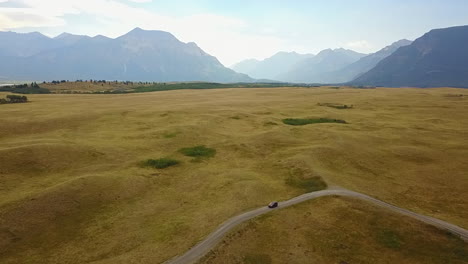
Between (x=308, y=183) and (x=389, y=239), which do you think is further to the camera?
(x=308, y=183)

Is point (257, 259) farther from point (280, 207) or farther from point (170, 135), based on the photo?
point (170, 135)

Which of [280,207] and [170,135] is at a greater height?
[170,135]

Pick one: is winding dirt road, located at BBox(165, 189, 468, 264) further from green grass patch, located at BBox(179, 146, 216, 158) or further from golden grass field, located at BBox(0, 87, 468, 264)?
green grass patch, located at BBox(179, 146, 216, 158)

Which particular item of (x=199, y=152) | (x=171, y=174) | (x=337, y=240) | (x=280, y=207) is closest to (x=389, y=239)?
(x=337, y=240)

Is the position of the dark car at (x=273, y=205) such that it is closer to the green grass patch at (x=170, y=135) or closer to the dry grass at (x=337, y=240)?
the dry grass at (x=337, y=240)

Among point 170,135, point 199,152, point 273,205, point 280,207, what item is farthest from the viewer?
point 170,135

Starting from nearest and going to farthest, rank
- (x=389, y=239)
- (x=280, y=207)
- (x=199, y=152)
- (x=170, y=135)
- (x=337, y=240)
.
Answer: (x=337, y=240), (x=389, y=239), (x=280, y=207), (x=199, y=152), (x=170, y=135)

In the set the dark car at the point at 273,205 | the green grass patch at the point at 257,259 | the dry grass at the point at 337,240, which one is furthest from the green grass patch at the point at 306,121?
the green grass patch at the point at 257,259

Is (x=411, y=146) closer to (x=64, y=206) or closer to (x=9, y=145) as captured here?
(x=64, y=206)
